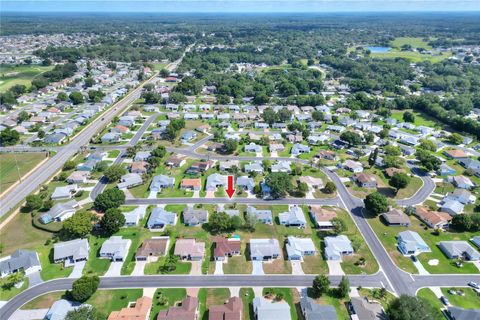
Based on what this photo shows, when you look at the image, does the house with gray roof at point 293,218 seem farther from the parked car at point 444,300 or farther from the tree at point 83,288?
the tree at point 83,288

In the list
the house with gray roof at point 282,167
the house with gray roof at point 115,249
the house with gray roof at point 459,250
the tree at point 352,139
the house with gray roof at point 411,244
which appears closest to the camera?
the house with gray roof at point 115,249

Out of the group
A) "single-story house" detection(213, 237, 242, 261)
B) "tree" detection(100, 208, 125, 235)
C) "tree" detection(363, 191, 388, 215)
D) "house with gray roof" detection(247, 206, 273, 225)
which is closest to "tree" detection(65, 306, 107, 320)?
"tree" detection(100, 208, 125, 235)

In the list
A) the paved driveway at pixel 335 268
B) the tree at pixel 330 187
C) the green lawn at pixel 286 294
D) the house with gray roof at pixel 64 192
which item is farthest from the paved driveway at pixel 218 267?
the house with gray roof at pixel 64 192

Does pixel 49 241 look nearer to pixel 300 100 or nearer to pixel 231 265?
pixel 231 265

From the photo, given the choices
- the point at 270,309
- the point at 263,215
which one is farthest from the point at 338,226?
the point at 270,309

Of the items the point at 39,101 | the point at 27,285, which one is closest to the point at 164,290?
the point at 27,285
